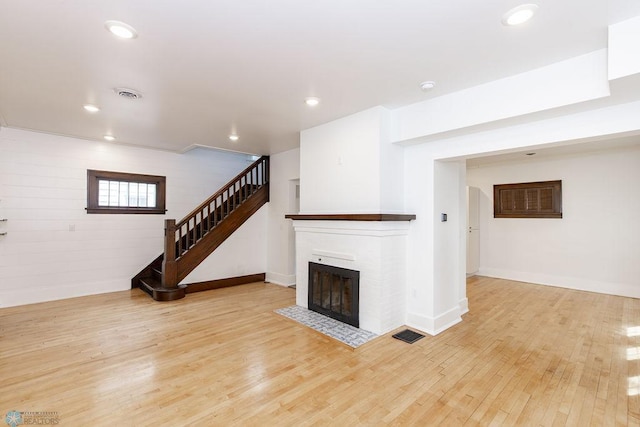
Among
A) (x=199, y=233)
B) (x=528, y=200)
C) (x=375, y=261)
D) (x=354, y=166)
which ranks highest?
(x=354, y=166)

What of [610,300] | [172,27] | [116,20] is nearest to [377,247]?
[172,27]

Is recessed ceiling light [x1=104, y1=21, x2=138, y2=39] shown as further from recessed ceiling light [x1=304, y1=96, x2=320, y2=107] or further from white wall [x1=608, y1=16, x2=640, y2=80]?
white wall [x1=608, y1=16, x2=640, y2=80]

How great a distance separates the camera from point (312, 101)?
350cm

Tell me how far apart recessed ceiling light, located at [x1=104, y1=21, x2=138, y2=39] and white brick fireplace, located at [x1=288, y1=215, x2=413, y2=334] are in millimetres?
2766

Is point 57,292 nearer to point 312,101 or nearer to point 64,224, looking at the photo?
point 64,224

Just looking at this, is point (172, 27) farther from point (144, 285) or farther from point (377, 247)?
point (144, 285)

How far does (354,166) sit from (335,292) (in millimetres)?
1716

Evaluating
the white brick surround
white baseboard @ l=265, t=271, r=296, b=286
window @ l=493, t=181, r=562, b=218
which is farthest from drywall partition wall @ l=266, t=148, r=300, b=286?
window @ l=493, t=181, r=562, b=218

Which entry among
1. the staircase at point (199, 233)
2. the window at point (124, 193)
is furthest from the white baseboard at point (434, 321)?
the window at point (124, 193)

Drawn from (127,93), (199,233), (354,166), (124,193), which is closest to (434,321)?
(354,166)

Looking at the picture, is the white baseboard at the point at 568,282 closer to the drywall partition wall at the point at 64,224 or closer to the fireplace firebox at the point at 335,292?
the fireplace firebox at the point at 335,292

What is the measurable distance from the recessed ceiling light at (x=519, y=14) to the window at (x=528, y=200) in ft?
17.5

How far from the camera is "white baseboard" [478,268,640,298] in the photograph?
5.23 meters

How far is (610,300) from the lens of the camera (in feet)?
16.3
